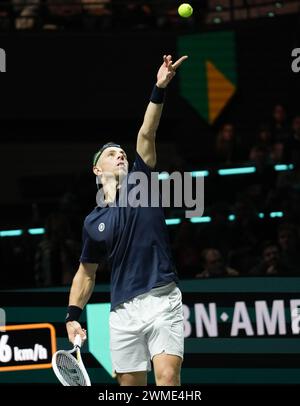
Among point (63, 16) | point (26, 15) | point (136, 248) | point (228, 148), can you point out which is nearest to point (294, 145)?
point (228, 148)

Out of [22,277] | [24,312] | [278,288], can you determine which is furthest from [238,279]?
[22,277]

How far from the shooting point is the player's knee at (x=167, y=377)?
7.35m

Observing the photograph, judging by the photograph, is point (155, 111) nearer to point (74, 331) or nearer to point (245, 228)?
point (74, 331)

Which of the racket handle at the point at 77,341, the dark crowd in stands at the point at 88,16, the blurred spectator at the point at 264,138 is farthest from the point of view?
the dark crowd in stands at the point at 88,16

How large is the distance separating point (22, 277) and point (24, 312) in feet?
5.92

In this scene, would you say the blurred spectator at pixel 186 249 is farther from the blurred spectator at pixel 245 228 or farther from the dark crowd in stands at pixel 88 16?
the dark crowd in stands at pixel 88 16

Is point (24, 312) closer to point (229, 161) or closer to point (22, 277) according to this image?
point (22, 277)

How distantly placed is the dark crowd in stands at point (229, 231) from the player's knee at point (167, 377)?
318 cm

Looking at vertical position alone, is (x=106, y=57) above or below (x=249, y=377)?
above

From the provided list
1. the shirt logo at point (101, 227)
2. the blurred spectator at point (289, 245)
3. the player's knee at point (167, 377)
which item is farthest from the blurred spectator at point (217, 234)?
the player's knee at point (167, 377)

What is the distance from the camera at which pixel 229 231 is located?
483 inches

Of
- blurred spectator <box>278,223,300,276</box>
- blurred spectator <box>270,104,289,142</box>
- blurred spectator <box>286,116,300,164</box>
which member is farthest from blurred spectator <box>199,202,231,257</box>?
blurred spectator <box>270,104,289,142</box>

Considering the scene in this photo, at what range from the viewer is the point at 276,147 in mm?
13477

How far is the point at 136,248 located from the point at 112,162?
606 mm
